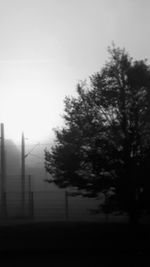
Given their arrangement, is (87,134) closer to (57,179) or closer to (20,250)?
(57,179)

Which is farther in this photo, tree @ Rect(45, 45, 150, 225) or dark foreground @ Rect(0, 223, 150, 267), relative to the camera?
tree @ Rect(45, 45, 150, 225)

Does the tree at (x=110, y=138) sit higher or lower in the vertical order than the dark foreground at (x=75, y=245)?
higher

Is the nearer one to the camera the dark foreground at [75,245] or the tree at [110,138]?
the dark foreground at [75,245]

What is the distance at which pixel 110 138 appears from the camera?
646 inches

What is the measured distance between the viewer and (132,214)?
640 inches

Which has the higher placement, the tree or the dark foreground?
the tree

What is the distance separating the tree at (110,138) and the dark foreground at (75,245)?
1.13 meters

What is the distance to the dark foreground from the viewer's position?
13.0 m

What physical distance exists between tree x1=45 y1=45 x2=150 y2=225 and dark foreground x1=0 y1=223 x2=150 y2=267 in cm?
113

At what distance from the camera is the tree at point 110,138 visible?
1594cm

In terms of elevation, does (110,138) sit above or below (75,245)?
above

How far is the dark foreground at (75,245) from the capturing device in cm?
1299

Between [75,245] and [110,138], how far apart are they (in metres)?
3.81

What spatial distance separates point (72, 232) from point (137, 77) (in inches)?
220
